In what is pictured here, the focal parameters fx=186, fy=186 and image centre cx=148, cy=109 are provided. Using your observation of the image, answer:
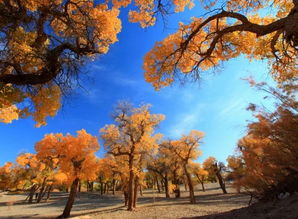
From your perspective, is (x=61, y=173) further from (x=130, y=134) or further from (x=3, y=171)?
(x=3, y=171)

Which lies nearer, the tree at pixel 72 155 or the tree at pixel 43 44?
the tree at pixel 43 44

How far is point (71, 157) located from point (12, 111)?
10.2m

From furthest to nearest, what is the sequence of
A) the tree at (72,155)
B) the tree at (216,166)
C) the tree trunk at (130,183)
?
the tree at (216,166), the tree trunk at (130,183), the tree at (72,155)

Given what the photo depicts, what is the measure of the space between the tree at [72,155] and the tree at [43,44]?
389 inches

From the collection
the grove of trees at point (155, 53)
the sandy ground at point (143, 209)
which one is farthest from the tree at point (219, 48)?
the sandy ground at point (143, 209)

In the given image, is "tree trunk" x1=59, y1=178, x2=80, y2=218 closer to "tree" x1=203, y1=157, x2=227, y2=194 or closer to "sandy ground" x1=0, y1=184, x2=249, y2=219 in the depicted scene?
"sandy ground" x1=0, y1=184, x2=249, y2=219

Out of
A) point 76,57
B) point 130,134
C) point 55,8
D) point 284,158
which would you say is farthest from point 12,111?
point 130,134

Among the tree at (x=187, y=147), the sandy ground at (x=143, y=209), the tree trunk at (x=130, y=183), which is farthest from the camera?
the tree at (x=187, y=147)

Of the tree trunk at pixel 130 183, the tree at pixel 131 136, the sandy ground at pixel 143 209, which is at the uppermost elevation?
the tree at pixel 131 136

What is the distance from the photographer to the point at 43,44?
4430 millimetres

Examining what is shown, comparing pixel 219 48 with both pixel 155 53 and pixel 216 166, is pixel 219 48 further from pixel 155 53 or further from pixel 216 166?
pixel 216 166

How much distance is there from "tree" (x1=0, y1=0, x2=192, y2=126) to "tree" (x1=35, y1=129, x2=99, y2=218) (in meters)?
9.88

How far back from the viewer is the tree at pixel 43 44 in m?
3.57

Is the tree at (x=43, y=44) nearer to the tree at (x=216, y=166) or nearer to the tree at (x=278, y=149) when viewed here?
the tree at (x=278, y=149)
